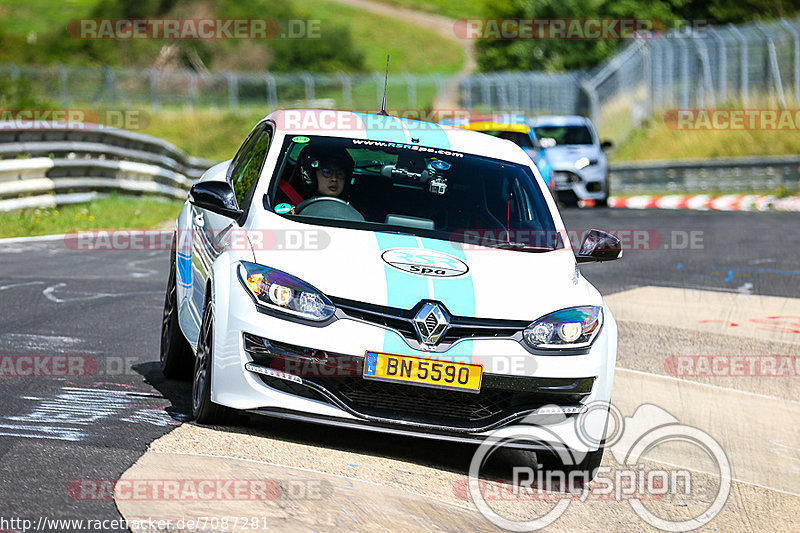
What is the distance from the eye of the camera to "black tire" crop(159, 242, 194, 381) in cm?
725

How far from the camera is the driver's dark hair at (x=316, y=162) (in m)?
6.79

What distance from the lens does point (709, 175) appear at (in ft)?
94.2

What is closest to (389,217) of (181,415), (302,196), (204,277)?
(302,196)

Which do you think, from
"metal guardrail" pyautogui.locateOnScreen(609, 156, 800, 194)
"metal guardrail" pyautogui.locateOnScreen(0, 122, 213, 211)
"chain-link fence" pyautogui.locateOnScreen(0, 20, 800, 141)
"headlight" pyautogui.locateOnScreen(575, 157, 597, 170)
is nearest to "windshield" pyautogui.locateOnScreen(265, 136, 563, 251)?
"metal guardrail" pyautogui.locateOnScreen(0, 122, 213, 211)

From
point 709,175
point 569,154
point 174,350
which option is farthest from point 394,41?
point 174,350

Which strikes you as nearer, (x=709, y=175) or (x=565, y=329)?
(x=565, y=329)

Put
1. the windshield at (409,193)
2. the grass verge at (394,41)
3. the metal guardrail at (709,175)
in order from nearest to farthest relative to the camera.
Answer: the windshield at (409,193) < the metal guardrail at (709,175) < the grass verge at (394,41)

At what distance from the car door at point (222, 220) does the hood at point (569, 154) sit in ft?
55.5

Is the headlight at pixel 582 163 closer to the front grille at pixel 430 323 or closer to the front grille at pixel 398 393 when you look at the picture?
the front grille at pixel 398 393

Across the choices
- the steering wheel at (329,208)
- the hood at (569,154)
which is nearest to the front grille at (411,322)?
the steering wheel at (329,208)

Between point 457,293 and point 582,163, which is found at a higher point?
point 457,293

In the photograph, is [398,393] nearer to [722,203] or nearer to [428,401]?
[428,401]

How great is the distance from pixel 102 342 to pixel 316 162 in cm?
231

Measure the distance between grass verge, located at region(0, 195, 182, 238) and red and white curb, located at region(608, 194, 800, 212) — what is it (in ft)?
34.1
